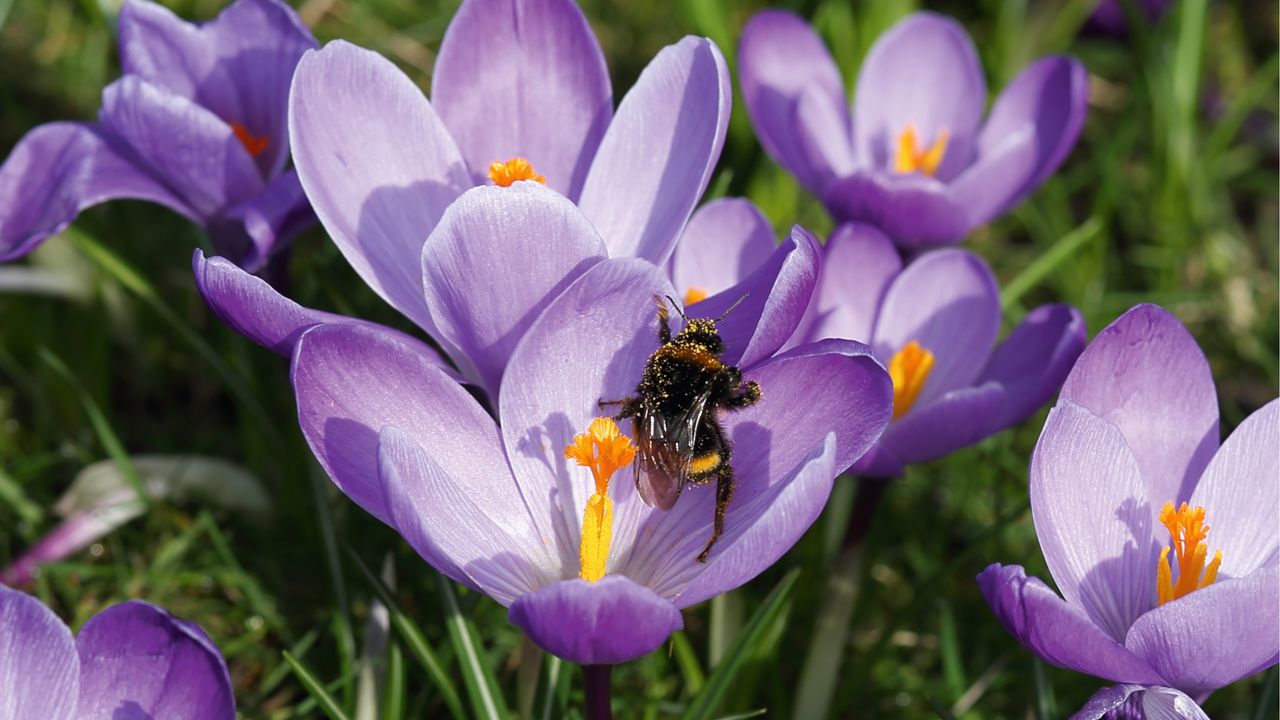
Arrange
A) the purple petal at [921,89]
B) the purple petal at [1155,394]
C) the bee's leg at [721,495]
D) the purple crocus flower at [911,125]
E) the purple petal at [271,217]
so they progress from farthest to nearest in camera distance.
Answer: the purple petal at [921,89]
the purple crocus flower at [911,125]
the purple petal at [271,217]
the purple petal at [1155,394]
the bee's leg at [721,495]

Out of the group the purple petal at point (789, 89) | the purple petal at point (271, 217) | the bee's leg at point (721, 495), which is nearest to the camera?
the bee's leg at point (721, 495)

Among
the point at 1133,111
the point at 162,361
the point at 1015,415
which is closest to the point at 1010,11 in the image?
the point at 1133,111

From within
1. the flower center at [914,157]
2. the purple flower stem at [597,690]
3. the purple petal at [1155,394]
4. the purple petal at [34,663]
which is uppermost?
the flower center at [914,157]

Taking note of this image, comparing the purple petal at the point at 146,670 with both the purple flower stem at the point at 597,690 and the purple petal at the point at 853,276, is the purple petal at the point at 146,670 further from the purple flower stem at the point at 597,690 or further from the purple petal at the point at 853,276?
the purple petal at the point at 853,276

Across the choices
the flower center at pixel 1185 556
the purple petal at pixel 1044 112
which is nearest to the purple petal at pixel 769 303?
the flower center at pixel 1185 556

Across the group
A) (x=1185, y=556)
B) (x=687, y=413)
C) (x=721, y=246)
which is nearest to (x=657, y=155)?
(x=721, y=246)
